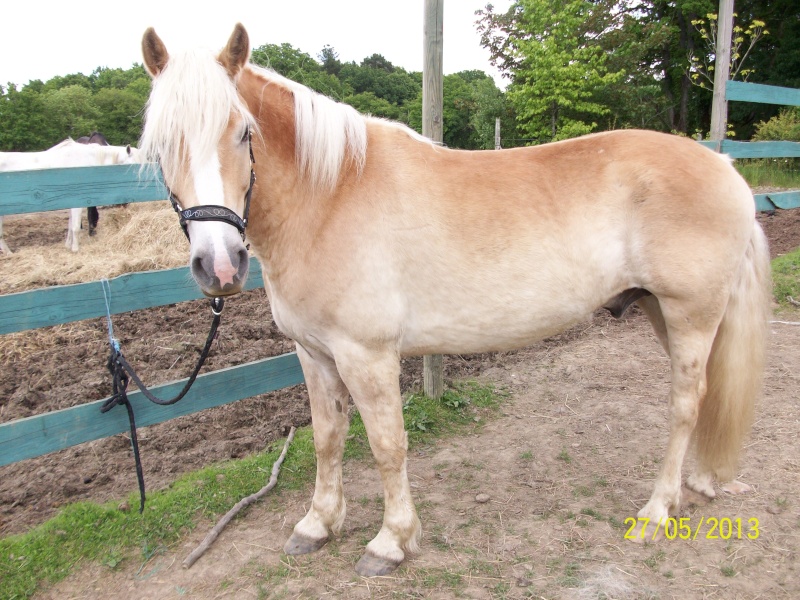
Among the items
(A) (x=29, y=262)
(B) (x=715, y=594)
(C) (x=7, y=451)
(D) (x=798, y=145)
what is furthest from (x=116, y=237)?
(D) (x=798, y=145)

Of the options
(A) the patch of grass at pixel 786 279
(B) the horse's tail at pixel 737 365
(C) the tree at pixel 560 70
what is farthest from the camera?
(C) the tree at pixel 560 70

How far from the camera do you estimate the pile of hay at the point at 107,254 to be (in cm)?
711

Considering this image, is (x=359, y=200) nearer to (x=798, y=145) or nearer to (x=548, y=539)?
(x=548, y=539)

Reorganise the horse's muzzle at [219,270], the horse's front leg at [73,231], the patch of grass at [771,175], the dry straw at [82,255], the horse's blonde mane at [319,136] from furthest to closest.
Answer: the patch of grass at [771,175] → the horse's front leg at [73,231] → the dry straw at [82,255] → the horse's blonde mane at [319,136] → the horse's muzzle at [219,270]

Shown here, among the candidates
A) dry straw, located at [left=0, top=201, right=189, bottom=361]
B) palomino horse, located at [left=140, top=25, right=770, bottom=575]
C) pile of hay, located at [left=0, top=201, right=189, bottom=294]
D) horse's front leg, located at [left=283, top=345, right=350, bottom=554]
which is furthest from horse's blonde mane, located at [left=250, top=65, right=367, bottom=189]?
pile of hay, located at [left=0, top=201, right=189, bottom=294]

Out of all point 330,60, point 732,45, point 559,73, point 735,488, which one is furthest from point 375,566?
point 330,60

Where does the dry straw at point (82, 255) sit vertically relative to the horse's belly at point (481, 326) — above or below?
below

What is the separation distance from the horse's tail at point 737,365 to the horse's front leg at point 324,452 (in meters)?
1.94

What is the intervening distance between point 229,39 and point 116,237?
8.48 m

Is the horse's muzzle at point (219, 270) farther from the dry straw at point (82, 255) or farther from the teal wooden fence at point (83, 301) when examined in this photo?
the dry straw at point (82, 255)

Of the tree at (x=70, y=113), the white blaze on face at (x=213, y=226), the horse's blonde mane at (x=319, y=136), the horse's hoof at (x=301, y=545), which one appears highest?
the tree at (x=70, y=113)

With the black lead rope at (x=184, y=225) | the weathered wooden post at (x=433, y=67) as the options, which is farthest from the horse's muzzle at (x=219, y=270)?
the weathered wooden post at (x=433, y=67)

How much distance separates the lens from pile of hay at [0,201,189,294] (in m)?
7.11
